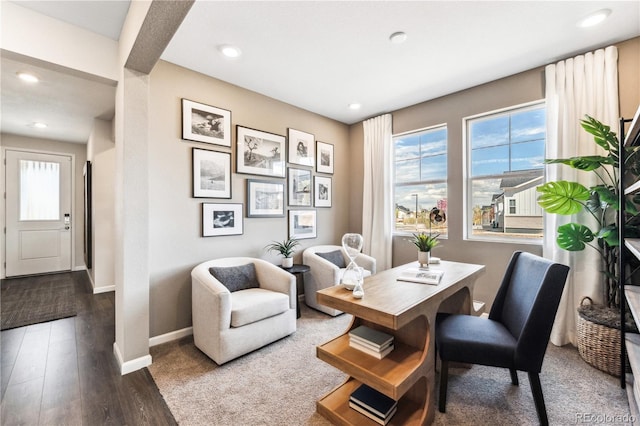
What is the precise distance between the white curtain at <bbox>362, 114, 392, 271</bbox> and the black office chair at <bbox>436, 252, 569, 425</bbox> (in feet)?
6.68

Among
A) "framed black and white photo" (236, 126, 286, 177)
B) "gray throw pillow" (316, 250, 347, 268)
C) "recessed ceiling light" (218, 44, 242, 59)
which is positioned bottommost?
"gray throw pillow" (316, 250, 347, 268)

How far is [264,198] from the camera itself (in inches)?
135

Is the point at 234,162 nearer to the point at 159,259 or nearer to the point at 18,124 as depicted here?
the point at 159,259

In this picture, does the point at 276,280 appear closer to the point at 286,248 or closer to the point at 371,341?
the point at 286,248

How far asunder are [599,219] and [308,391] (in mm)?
2854

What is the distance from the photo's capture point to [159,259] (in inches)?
102

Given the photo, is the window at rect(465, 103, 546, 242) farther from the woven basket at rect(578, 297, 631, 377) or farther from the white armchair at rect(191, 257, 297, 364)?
the white armchair at rect(191, 257, 297, 364)

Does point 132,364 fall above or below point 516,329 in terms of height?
below

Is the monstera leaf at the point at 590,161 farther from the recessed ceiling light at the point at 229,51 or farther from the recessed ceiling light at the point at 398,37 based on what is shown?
the recessed ceiling light at the point at 229,51

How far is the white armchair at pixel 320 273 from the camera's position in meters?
3.23

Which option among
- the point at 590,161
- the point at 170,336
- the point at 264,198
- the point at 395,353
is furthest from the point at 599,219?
the point at 170,336

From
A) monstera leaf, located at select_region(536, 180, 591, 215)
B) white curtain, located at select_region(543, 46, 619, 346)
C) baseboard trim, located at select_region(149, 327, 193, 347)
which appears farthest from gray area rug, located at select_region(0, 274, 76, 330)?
white curtain, located at select_region(543, 46, 619, 346)

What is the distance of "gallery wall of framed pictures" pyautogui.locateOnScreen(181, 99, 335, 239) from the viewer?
9.43ft

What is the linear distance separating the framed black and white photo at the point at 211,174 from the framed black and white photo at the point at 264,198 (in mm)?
301
